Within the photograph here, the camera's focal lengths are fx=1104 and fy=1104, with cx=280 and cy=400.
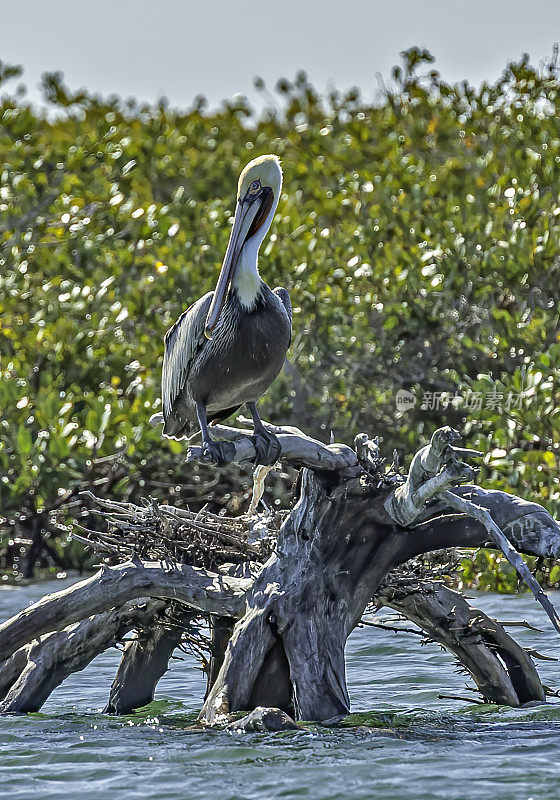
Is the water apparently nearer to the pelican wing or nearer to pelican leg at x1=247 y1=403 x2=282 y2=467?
pelican leg at x1=247 y1=403 x2=282 y2=467

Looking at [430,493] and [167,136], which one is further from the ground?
[167,136]

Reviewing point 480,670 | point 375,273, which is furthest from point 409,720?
point 375,273

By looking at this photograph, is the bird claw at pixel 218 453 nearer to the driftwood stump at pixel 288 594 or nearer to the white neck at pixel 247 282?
the driftwood stump at pixel 288 594

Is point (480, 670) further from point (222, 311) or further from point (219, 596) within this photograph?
point (222, 311)

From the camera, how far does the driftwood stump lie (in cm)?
497

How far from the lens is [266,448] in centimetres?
483

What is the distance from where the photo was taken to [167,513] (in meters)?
5.29

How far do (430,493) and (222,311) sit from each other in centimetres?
133

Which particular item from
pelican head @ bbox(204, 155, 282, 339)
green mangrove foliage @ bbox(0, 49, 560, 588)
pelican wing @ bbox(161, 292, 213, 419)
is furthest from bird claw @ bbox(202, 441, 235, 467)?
green mangrove foliage @ bbox(0, 49, 560, 588)

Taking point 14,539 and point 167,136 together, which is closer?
point 14,539

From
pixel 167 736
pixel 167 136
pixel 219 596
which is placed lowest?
pixel 167 736

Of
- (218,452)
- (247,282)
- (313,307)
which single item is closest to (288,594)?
(218,452)

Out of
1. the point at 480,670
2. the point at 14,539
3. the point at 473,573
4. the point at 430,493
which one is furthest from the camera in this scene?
the point at 14,539

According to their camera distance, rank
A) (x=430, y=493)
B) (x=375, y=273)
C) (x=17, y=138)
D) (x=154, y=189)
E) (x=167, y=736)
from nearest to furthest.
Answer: (x=430, y=493), (x=167, y=736), (x=375, y=273), (x=17, y=138), (x=154, y=189)
